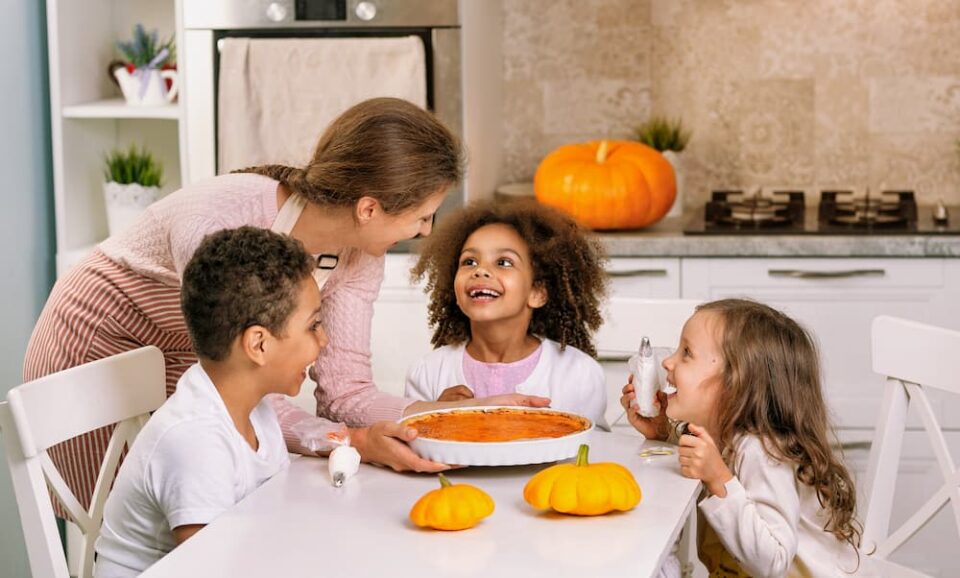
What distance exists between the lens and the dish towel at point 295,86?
118 inches

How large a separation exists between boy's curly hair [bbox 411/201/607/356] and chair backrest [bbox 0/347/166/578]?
0.55m

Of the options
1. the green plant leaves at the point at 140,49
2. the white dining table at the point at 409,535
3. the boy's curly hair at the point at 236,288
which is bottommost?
the white dining table at the point at 409,535

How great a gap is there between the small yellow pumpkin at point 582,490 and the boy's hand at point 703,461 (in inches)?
7.0

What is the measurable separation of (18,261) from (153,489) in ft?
5.22

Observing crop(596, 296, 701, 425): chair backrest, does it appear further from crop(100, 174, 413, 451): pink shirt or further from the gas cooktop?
the gas cooktop

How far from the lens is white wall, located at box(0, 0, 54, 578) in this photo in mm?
2855

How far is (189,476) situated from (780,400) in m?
0.84

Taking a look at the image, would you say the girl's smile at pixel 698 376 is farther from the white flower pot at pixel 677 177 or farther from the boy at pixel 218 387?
the white flower pot at pixel 677 177

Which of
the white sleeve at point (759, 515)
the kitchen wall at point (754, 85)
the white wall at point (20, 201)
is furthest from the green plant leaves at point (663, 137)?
the white sleeve at point (759, 515)

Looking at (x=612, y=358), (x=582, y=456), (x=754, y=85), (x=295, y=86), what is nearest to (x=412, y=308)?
(x=612, y=358)

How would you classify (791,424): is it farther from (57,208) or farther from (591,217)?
(57,208)

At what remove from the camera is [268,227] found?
1940 mm

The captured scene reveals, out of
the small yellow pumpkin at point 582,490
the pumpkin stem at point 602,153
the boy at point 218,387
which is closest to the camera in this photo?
the small yellow pumpkin at point 582,490

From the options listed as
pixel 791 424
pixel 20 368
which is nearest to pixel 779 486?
pixel 791 424
